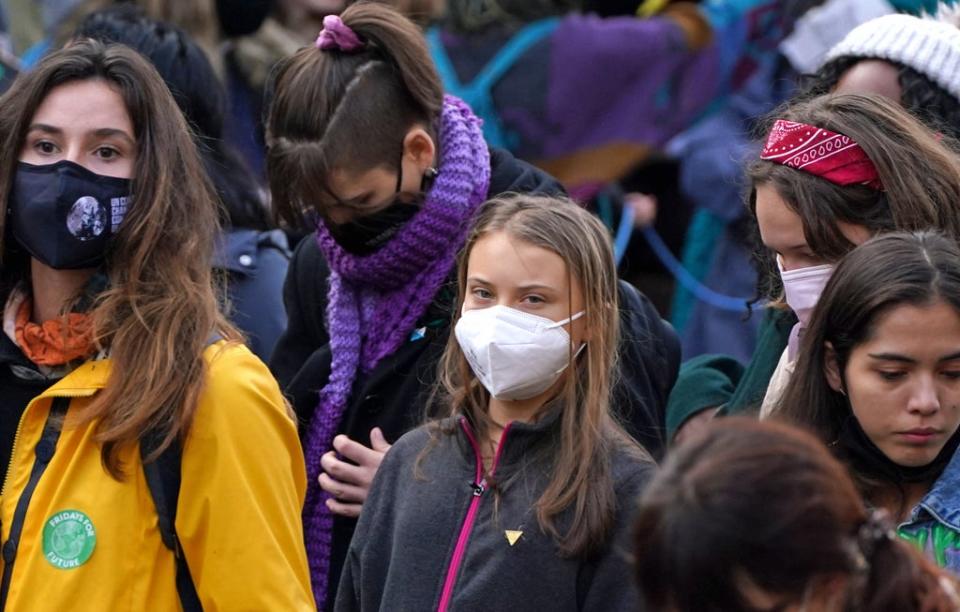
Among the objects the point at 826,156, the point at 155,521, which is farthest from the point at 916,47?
the point at 155,521

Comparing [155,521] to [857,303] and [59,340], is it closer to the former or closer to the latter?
[59,340]

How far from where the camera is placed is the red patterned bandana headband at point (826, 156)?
3898mm

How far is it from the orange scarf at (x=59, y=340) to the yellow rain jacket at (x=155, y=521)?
0.41ft

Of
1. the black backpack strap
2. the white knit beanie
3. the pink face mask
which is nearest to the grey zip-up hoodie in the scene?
the black backpack strap

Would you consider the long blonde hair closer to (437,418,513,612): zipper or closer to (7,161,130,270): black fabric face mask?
(437,418,513,612): zipper

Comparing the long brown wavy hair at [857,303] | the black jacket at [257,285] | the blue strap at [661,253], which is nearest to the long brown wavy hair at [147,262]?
the black jacket at [257,285]

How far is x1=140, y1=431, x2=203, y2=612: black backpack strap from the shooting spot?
329 cm

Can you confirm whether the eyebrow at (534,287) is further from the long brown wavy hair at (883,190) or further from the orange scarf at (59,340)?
the orange scarf at (59,340)

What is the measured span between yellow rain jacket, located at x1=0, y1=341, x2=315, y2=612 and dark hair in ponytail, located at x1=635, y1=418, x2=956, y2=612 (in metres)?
1.17

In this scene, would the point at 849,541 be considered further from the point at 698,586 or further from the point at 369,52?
the point at 369,52

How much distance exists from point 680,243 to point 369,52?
3.45 m

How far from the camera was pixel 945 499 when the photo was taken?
3.28 metres

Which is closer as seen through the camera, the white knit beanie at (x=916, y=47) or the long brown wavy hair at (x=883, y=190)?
the long brown wavy hair at (x=883, y=190)

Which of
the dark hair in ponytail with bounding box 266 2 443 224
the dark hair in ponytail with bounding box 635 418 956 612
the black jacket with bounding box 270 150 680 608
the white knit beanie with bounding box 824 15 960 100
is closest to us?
the dark hair in ponytail with bounding box 635 418 956 612
